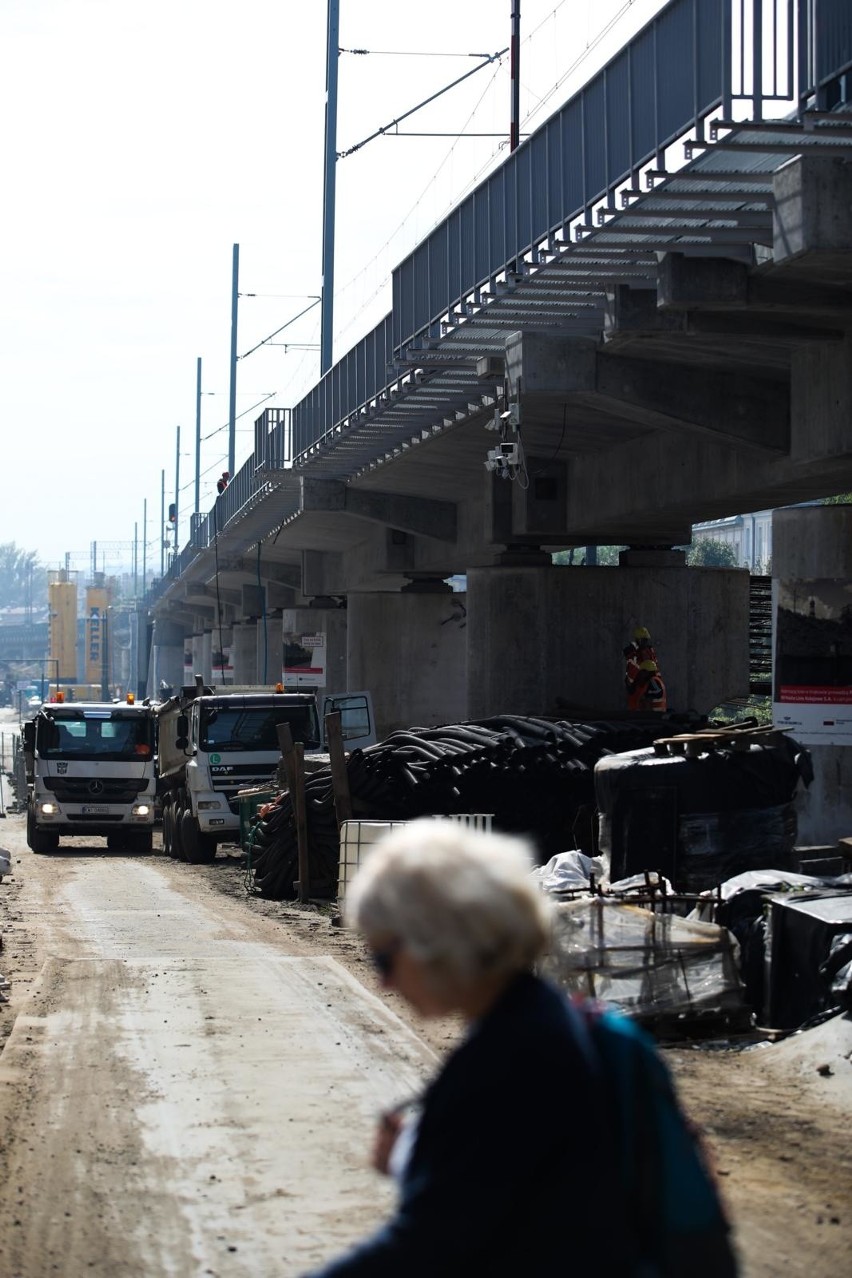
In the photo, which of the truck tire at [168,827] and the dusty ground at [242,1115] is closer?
the dusty ground at [242,1115]

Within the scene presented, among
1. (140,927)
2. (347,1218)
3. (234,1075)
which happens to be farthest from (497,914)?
(140,927)

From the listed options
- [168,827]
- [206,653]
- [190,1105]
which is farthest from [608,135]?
[206,653]

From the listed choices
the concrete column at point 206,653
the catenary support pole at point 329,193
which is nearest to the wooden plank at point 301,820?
the catenary support pole at point 329,193

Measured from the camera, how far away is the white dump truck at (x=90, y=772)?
3081 cm

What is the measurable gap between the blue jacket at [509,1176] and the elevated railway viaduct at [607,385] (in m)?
9.15

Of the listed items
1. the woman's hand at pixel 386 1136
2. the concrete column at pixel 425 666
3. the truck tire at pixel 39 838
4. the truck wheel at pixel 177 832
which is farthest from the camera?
the concrete column at pixel 425 666

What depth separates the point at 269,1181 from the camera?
6.91m

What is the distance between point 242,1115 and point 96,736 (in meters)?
24.0

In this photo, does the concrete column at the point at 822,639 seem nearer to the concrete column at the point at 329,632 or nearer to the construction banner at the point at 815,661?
the construction banner at the point at 815,661

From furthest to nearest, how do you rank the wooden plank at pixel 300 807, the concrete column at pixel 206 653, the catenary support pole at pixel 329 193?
the concrete column at pixel 206 653 < the catenary support pole at pixel 329 193 < the wooden plank at pixel 300 807

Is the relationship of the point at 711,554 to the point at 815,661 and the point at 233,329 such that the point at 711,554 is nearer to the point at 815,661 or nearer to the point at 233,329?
the point at 233,329

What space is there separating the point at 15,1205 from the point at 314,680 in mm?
38109

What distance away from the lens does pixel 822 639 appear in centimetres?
1762

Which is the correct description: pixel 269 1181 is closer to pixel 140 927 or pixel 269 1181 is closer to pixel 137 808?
pixel 140 927
